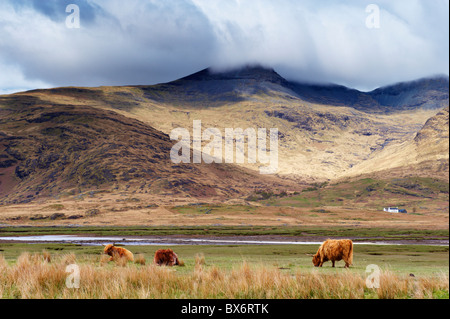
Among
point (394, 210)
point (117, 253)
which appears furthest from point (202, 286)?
point (394, 210)

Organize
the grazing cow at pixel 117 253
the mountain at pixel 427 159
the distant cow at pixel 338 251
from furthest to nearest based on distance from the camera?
the mountain at pixel 427 159 < the grazing cow at pixel 117 253 < the distant cow at pixel 338 251

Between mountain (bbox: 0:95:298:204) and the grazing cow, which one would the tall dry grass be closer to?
the grazing cow

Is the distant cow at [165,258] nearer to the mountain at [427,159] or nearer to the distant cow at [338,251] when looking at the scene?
the distant cow at [338,251]

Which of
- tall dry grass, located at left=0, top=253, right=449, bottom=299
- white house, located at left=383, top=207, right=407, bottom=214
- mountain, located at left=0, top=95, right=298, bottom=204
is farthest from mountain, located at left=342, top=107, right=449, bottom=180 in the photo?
tall dry grass, located at left=0, top=253, right=449, bottom=299

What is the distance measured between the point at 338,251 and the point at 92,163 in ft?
475

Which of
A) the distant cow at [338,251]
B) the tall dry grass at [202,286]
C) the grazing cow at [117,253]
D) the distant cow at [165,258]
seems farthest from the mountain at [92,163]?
the tall dry grass at [202,286]

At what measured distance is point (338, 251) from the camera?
68.0 ft

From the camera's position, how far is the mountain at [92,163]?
14350 cm

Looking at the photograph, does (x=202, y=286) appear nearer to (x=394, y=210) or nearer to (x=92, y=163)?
(x=394, y=210)

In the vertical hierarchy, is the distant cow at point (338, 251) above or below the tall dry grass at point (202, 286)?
below

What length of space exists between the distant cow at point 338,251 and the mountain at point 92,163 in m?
120
